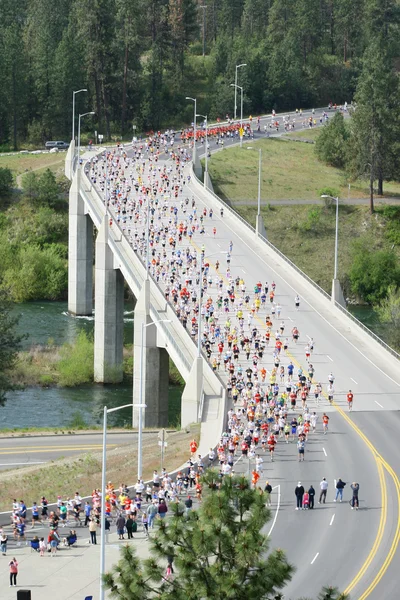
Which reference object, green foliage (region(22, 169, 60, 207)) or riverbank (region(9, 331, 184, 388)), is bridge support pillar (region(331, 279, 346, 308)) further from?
green foliage (region(22, 169, 60, 207))

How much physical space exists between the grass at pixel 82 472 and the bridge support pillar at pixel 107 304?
4031cm

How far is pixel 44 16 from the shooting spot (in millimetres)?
171125

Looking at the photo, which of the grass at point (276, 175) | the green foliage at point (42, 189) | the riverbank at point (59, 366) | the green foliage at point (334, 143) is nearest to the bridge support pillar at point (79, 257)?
the green foliage at point (42, 189)

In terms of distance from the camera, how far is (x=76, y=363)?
313ft

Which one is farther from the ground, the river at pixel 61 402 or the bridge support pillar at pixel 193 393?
the bridge support pillar at pixel 193 393

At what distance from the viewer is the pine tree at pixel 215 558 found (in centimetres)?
3044

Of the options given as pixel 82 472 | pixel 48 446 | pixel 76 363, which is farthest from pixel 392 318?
pixel 82 472

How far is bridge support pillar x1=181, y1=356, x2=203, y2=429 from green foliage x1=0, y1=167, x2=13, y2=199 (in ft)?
253

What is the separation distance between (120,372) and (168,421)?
545 inches

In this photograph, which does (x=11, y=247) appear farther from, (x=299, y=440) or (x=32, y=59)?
(x=299, y=440)

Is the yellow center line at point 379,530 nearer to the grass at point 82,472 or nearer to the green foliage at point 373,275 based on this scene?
the grass at point 82,472

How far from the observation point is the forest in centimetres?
15925

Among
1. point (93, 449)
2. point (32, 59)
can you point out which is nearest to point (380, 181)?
point (32, 59)

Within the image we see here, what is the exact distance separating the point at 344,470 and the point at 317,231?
268 feet
